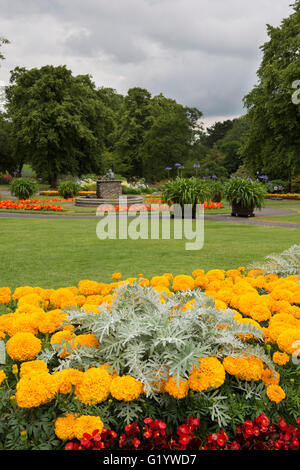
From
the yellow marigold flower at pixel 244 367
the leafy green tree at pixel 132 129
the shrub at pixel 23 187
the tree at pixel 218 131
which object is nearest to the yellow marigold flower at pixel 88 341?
the yellow marigold flower at pixel 244 367

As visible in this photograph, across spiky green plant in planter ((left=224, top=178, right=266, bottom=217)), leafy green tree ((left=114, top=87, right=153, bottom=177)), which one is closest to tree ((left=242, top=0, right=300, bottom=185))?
spiky green plant in planter ((left=224, top=178, right=266, bottom=217))

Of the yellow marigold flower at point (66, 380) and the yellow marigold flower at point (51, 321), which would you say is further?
the yellow marigold flower at point (51, 321)

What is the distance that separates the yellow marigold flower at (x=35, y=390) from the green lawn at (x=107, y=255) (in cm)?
342

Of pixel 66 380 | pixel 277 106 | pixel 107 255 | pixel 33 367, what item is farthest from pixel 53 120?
pixel 66 380

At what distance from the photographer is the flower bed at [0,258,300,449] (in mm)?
1531

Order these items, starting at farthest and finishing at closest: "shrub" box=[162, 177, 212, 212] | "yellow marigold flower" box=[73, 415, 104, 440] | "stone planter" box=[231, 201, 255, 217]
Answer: "stone planter" box=[231, 201, 255, 217] → "shrub" box=[162, 177, 212, 212] → "yellow marigold flower" box=[73, 415, 104, 440]

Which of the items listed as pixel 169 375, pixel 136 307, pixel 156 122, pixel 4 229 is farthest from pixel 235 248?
pixel 156 122

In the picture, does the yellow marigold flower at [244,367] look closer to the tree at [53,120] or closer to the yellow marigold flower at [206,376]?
the yellow marigold flower at [206,376]

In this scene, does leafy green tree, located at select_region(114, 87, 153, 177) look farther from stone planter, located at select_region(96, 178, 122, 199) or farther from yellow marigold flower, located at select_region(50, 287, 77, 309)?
yellow marigold flower, located at select_region(50, 287, 77, 309)

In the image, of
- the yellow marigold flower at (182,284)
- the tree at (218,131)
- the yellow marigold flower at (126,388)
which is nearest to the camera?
the yellow marigold flower at (126,388)

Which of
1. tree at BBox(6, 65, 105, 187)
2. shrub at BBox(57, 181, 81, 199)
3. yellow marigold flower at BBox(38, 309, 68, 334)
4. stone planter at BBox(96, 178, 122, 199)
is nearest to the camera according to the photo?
yellow marigold flower at BBox(38, 309, 68, 334)

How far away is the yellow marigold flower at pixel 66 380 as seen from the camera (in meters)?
1.57

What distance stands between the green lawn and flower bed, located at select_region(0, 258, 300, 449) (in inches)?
120
